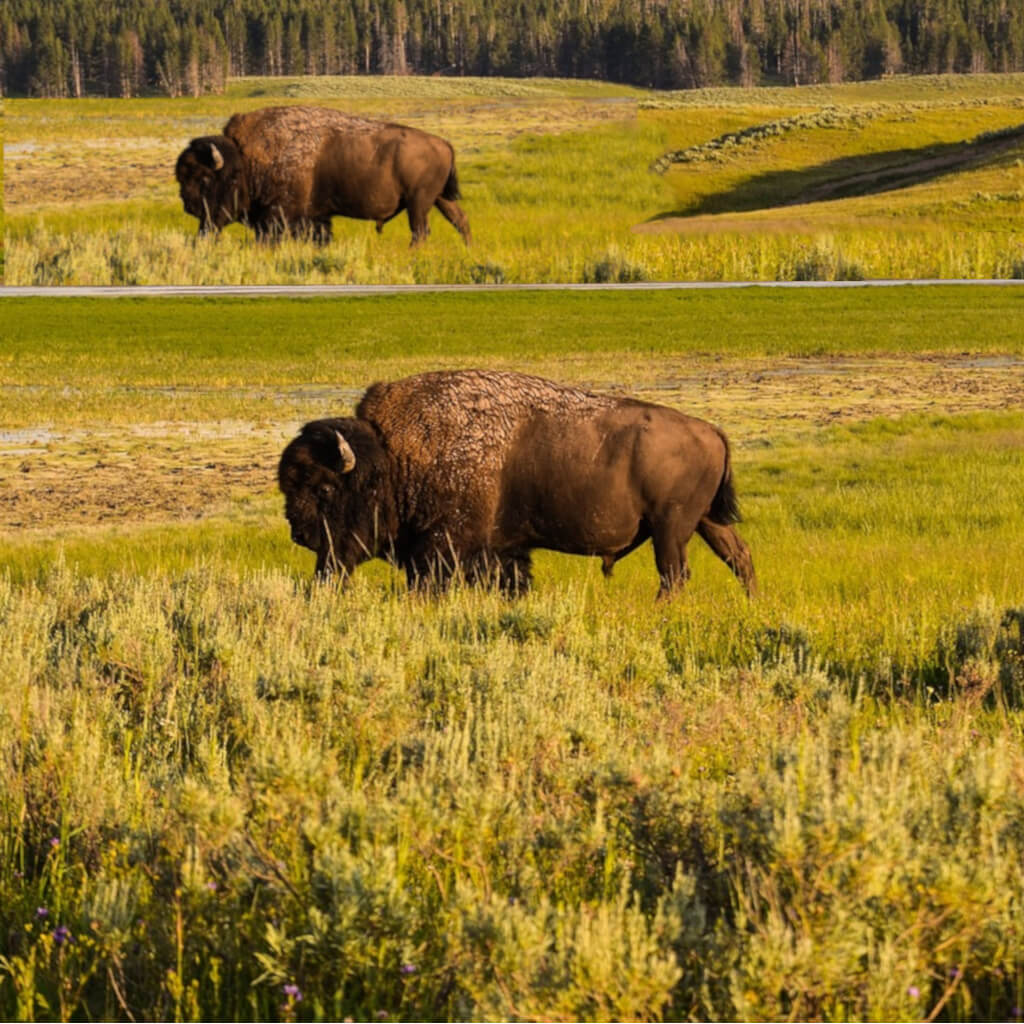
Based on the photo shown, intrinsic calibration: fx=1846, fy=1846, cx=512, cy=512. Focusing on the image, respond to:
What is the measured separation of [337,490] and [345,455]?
0.32 m

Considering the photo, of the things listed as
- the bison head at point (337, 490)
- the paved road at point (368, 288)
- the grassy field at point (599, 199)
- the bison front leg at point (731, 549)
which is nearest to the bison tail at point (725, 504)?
the bison front leg at point (731, 549)

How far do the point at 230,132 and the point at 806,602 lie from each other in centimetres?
2450

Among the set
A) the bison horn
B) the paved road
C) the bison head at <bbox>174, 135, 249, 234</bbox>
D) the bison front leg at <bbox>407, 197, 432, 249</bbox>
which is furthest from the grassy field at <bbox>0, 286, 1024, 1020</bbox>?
the bison front leg at <bbox>407, 197, 432, 249</bbox>

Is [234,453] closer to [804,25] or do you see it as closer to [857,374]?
[857,374]

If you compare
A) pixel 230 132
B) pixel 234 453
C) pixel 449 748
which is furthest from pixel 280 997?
pixel 230 132

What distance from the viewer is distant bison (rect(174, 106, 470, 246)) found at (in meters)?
33.3

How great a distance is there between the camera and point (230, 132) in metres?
33.3

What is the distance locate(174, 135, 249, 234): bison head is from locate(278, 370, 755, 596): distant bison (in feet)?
76.3

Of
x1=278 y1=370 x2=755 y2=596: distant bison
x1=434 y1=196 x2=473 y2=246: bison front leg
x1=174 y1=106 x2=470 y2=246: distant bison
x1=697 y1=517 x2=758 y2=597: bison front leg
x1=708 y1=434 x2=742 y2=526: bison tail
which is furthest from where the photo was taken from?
x1=434 y1=196 x2=473 y2=246: bison front leg

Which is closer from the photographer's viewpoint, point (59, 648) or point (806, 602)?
point (59, 648)

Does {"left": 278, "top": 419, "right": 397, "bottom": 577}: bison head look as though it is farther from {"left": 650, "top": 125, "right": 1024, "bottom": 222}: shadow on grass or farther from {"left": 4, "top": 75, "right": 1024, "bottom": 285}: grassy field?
{"left": 650, "top": 125, "right": 1024, "bottom": 222}: shadow on grass

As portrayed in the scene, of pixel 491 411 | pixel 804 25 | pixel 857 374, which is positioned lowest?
pixel 857 374

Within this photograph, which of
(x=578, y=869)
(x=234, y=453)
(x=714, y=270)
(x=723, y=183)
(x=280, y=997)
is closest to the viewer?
(x=280, y=997)

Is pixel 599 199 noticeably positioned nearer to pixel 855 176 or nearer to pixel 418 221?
pixel 418 221
